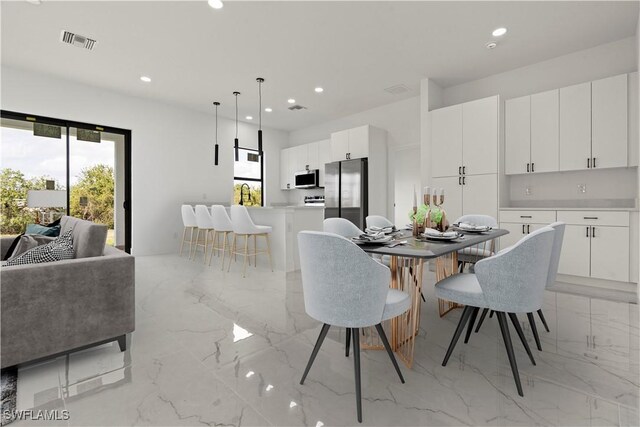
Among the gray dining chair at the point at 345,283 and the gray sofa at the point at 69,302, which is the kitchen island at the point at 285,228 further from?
the gray dining chair at the point at 345,283

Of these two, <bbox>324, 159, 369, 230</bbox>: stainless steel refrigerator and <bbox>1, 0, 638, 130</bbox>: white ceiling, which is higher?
<bbox>1, 0, 638, 130</bbox>: white ceiling

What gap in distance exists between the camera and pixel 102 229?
1.95m

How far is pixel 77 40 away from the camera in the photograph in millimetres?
3486

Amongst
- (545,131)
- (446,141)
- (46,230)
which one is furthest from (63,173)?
(545,131)

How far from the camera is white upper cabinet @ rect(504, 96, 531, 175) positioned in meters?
3.99

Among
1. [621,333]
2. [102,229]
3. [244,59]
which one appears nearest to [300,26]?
[244,59]

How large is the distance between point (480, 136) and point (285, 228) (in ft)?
9.68

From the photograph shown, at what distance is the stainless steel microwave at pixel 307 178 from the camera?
22.5 ft

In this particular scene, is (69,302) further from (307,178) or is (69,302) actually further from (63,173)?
(307,178)

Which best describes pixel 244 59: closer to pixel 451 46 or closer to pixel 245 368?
pixel 451 46

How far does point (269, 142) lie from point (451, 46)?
4818 millimetres

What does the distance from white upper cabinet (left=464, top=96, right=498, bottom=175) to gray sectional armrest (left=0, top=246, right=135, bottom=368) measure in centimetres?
418

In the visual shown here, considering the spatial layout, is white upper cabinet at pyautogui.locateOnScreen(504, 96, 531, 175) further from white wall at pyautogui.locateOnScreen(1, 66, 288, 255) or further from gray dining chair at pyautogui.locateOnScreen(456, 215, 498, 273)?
white wall at pyautogui.locateOnScreen(1, 66, 288, 255)

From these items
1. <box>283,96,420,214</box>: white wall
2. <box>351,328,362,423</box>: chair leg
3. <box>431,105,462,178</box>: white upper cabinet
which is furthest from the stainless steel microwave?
<box>351,328,362,423</box>: chair leg
